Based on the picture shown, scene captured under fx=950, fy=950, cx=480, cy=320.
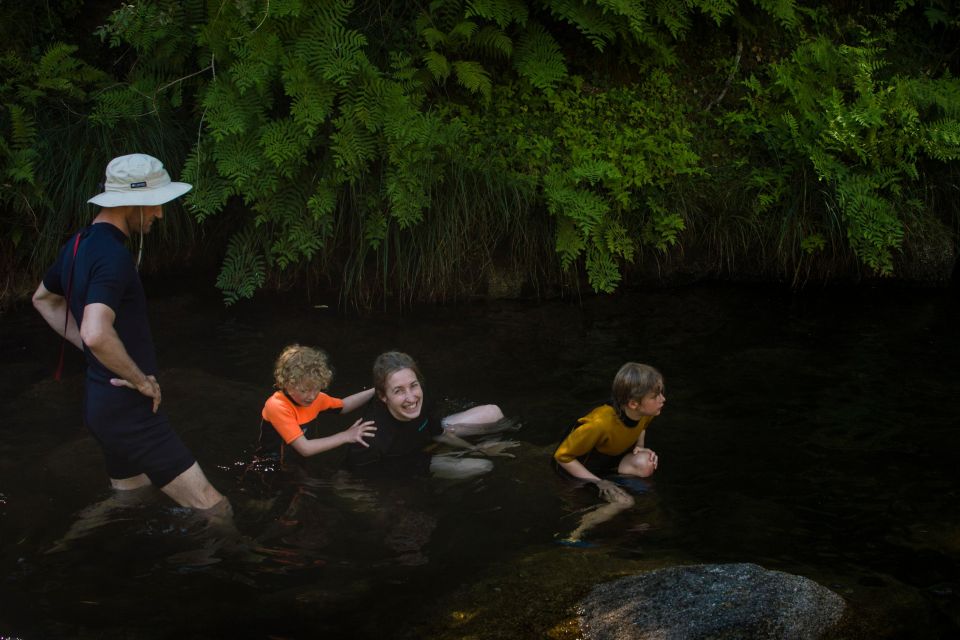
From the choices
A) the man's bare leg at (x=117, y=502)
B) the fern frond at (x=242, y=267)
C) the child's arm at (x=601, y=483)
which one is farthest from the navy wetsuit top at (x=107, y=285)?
the fern frond at (x=242, y=267)

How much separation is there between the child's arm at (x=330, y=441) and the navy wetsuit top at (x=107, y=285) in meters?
1.07

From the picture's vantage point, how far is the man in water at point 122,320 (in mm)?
4457

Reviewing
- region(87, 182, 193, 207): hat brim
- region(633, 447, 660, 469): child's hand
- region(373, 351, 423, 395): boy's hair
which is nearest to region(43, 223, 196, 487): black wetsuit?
region(87, 182, 193, 207): hat brim

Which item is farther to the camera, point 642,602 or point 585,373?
point 585,373

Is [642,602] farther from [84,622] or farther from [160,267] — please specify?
[160,267]

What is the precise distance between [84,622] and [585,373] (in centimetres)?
441

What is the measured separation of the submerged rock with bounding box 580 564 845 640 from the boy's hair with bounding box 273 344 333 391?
84.1 inches

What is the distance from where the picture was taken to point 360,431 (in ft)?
18.5

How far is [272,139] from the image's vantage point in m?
8.12

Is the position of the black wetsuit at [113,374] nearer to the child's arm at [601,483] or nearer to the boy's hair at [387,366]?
the boy's hair at [387,366]

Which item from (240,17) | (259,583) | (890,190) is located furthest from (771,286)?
(259,583)

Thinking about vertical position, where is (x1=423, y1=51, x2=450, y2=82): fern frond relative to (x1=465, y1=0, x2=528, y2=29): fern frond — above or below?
below

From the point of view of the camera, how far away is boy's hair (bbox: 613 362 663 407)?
5.56m

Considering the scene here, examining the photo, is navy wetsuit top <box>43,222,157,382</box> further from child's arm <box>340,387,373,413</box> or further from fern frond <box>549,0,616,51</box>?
fern frond <box>549,0,616,51</box>
